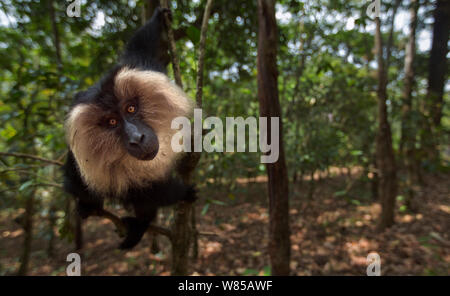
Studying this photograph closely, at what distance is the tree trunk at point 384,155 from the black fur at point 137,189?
2629 millimetres

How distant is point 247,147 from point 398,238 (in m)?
2.45

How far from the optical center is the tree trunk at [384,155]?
9.47 feet

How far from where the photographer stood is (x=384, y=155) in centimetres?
310

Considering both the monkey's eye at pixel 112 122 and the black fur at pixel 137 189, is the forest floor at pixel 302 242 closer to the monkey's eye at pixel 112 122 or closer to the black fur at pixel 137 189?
the black fur at pixel 137 189

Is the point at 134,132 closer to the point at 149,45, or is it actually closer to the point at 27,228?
the point at 149,45

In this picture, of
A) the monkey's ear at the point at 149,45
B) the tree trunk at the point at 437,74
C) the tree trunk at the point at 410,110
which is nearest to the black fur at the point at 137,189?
the monkey's ear at the point at 149,45

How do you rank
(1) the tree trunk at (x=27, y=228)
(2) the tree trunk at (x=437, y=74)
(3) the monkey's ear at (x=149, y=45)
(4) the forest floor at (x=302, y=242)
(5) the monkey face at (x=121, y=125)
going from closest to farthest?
(5) the monkey face at (x=121, y=125), (3) the monkey's ear at (x=149, y=45), (1) the tree trunk at (x=27, y=228), (4) the forest floor at (x=302, y=242), (2) the tree trunk at (x=437, y=74)

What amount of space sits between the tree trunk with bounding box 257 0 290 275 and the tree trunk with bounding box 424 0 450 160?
10.8ft

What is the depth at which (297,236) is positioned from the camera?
3492 mm

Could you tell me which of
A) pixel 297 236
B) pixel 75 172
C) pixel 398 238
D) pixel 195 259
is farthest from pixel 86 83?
pixel 398 238

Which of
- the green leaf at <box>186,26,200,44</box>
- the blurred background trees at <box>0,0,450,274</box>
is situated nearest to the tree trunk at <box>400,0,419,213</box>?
the blurred background trees at <box>0,0,450,274</box>

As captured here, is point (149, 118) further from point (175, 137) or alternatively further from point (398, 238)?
point (398, 238)

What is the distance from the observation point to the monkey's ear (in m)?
1.64

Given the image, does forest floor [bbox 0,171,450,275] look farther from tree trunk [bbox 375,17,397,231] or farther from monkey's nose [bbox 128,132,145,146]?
monkey's nose [bbox 128,132,145,146]
